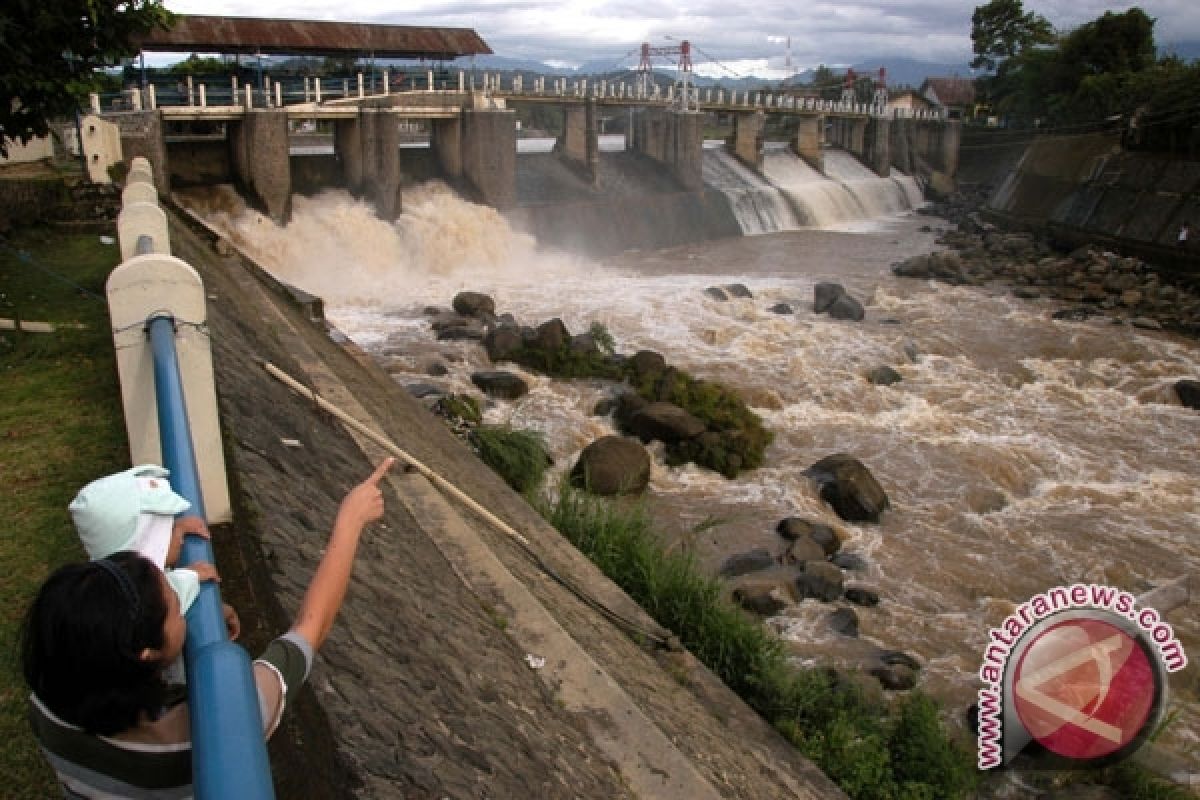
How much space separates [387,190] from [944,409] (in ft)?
48.2

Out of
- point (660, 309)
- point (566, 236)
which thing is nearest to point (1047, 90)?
point (566, 236)

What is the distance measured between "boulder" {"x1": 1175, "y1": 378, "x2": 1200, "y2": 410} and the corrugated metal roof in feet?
70.3

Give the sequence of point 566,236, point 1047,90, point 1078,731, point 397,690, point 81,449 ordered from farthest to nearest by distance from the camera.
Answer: point 1047,90 < point 566,236 < point 1078,731 < point 81,449 < point 397,690

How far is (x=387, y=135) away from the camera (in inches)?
918

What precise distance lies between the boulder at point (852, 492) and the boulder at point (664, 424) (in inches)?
77.0

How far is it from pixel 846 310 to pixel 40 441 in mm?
18355

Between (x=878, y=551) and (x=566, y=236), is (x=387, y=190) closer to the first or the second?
(x=566, y=236)

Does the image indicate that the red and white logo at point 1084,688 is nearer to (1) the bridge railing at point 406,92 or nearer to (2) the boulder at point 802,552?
(2) the boulder at point 802,552

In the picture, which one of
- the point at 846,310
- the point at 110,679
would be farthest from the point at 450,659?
the point at 846,310

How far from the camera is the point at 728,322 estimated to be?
67.5ft

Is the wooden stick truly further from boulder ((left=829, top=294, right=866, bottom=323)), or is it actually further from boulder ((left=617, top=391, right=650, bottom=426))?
boulder ((left=829, top=294, right=866, bottom=323))

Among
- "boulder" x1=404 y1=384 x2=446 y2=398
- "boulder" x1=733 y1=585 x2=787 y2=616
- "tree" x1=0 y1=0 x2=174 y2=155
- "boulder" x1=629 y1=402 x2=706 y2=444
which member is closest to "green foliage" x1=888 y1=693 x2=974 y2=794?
"boulder" x1=733 y1=585 x2=787 y2=616

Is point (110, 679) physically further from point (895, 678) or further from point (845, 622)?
point (845, 622)

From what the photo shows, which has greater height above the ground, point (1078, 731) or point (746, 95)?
point (746, 95)
